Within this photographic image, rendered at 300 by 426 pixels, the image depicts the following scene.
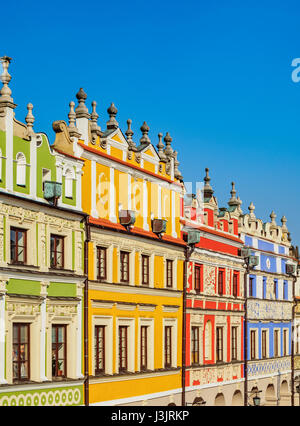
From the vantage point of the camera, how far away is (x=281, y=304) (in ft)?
159

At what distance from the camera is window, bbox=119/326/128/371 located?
96.4ft

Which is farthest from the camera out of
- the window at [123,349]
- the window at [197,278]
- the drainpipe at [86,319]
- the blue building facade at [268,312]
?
the blue building facade at [268,312]

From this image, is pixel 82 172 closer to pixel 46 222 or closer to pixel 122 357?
pixel 46 222

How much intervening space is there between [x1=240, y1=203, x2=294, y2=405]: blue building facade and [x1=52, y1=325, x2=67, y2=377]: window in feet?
56.2

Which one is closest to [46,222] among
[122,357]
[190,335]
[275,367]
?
[122,357]

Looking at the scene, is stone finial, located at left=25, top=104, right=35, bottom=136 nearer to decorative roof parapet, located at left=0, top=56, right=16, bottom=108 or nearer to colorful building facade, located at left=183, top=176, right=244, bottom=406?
decorative roof parapet, located at left=0, top=56, right=16, bottom=108

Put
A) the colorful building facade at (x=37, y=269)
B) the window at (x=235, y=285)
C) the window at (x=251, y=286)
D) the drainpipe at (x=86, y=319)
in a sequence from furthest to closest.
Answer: the window at (x=251, y=286) < the window at (x=235, y=285) < the drainpipe at (x=86, y=319) < the colorful building facade at (x=37, y=269)

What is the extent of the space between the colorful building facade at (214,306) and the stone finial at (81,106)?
8.77 m

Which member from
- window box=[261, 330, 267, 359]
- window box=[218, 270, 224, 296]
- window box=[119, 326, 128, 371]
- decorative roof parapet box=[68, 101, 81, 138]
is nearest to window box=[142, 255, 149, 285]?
window box=[119, 326, 128, 371]

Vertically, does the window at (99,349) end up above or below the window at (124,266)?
below

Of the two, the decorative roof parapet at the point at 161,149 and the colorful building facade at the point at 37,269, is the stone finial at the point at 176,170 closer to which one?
the decorative roof parapet at the point at 161,149

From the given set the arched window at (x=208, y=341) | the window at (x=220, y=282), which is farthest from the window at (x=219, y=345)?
the window at (x=220, y=282)

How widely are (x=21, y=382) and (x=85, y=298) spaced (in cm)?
421

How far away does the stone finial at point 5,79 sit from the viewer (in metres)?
23.8
